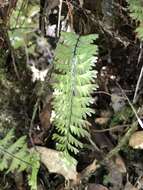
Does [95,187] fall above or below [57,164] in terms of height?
below

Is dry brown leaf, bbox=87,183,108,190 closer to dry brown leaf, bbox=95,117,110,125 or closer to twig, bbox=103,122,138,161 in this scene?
twig, bbox=103,122,138,161

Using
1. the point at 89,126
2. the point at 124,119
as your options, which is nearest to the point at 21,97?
the point at 89,126

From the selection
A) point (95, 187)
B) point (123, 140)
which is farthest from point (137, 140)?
point (95, 187)

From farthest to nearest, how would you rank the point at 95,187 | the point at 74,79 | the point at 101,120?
the point at 101,120
the point at 95,187
the point at 74,79

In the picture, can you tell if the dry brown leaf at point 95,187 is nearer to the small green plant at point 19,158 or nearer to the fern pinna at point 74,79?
the small green plant at point 19,158

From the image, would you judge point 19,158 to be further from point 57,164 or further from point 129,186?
point 129,186

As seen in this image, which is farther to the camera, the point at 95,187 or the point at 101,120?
the point at 101,120

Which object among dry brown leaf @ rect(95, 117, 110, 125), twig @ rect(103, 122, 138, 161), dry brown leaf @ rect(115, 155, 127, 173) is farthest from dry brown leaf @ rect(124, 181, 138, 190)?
dry brown leaf @ rect(95, 117, 110, 125)
